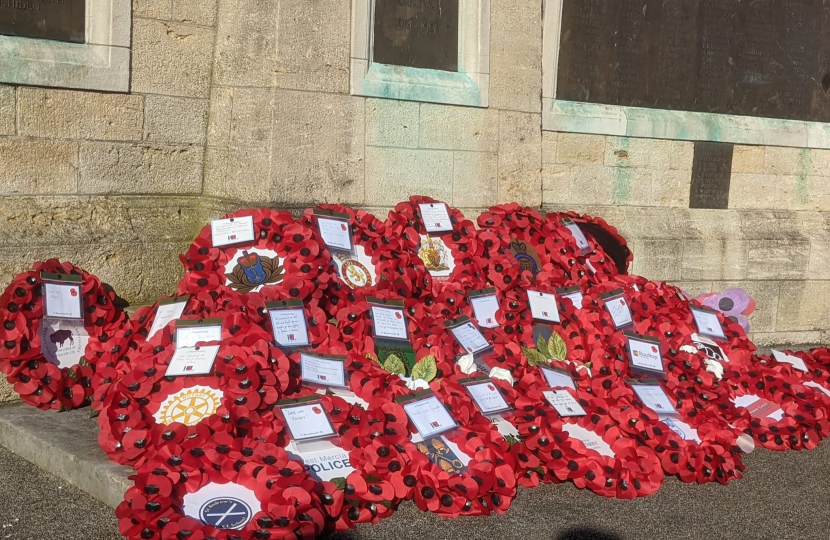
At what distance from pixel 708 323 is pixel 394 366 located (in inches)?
91.2

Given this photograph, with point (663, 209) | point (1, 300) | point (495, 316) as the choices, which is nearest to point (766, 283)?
point (663, 209)

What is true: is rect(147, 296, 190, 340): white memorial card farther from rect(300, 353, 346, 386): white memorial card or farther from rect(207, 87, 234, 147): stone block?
rect(207, 87, 234, 147): stone block

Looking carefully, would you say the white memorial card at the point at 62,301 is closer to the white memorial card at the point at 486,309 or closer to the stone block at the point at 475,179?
the white memorial card at the point at 486,309

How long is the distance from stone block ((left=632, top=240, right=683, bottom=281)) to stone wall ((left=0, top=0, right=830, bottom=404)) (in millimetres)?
14

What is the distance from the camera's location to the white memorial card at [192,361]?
13.1 ft

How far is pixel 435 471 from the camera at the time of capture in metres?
3.71

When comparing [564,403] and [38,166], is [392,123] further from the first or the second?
[564,403]

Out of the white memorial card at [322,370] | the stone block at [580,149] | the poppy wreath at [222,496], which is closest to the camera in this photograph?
the poppy wreath at [222,496]

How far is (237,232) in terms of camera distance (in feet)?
16.5

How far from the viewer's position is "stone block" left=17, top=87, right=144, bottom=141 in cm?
519

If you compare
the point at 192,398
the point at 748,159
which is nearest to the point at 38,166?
the point at 192,398

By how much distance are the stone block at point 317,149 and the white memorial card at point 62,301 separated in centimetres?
132

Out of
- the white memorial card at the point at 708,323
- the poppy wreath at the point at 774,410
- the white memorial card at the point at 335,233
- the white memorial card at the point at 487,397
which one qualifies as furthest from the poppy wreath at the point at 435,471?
the white memorial card at the point at 708,323

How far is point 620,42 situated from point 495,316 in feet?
9.75
